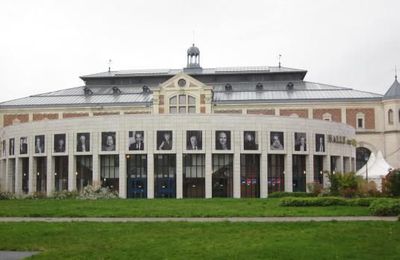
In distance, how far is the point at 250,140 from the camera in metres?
71.2

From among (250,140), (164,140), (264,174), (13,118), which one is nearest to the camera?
(164,140)

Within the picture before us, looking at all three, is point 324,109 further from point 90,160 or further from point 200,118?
point 90,160

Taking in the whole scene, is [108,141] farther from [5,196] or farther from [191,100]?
[191,100]

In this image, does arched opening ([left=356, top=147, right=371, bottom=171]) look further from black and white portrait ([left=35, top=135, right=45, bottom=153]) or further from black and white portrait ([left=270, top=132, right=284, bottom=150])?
black and white portrait ([left=35, top=135, right=45, bottom=153])

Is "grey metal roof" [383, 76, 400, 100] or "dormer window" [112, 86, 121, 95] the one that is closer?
"grey metal roof" [383, 76, 400, 100]

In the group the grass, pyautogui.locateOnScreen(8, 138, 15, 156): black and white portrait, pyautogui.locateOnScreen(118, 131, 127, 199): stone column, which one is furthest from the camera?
pyautogui.locateOnScreen(8, 138, 15, 156): black and white portrait

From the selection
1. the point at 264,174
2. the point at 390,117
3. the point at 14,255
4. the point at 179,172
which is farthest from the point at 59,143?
the point at 390,117

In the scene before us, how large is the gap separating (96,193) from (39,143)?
44.3ft

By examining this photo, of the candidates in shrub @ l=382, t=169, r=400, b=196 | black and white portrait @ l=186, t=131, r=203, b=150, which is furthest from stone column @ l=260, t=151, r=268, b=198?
shrub @ l=382, t=169, r=400, b=196

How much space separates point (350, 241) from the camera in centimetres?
2281

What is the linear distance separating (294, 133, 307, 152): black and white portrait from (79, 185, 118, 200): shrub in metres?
21.9

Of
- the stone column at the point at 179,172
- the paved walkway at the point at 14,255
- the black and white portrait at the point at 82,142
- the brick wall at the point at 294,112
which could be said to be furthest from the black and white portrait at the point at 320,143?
→ the paved walkway at the point at 14,255

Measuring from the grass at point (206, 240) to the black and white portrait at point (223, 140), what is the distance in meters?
41.0

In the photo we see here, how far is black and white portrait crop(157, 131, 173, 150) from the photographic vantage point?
69812mm
